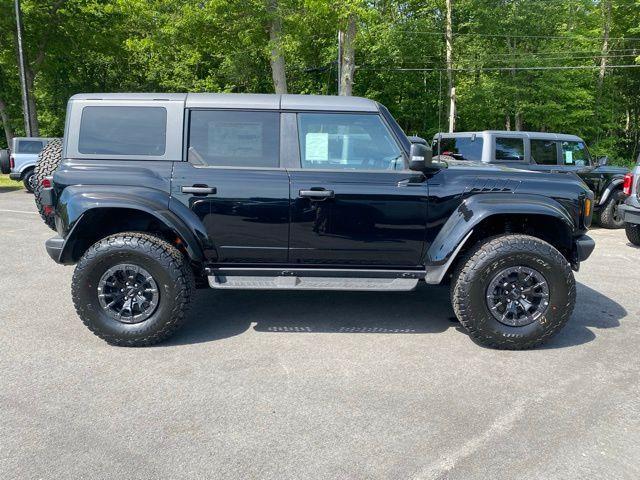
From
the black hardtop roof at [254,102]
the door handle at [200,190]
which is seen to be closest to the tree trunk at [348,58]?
the black hardtop roof at [254,102]

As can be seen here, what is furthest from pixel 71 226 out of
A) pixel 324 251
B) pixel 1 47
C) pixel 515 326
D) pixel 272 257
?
pixel 1 47

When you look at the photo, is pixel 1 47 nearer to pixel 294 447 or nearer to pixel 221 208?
pixel 221 208

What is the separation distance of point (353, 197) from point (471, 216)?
946mm

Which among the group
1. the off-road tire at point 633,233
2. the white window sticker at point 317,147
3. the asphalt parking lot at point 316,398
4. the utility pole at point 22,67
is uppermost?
the utility pole at point 22,67

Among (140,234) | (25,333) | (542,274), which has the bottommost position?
(25,333)

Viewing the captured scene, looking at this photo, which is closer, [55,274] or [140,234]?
[140,234]

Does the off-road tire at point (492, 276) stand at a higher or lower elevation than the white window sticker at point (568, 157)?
lower

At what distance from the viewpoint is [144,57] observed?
3117cm

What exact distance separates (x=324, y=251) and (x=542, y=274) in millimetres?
1752

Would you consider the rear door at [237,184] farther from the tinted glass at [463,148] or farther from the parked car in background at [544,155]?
the tinted glass at [463,148]

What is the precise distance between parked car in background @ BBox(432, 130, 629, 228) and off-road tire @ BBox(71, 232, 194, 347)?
6.04 m

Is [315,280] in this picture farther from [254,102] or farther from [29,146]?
[29,146]

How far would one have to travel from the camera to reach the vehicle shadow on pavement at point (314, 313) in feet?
14.7

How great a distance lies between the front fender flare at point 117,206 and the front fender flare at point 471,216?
1.92 metres
